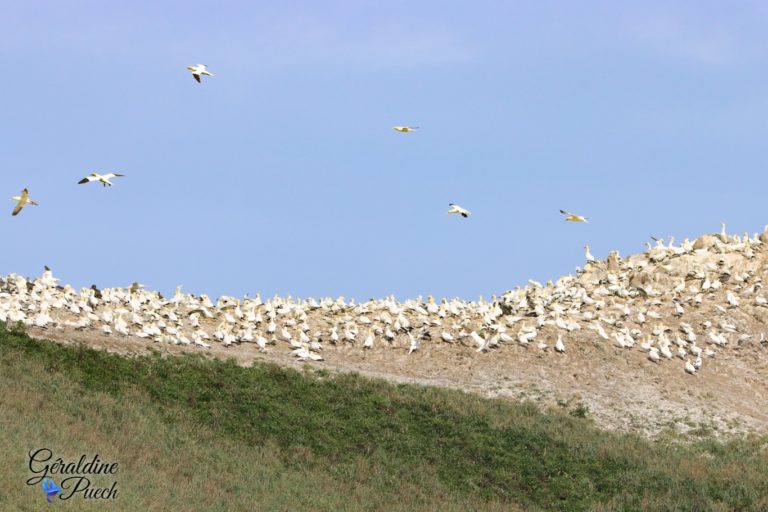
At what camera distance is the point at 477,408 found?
115ft

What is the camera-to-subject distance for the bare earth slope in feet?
125

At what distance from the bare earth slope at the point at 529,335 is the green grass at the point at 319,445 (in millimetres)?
2674

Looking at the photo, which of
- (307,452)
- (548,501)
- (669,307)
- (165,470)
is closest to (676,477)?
(548,501)

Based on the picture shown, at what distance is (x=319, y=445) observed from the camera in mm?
30375

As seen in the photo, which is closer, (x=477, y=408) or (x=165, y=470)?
(x=165, y=470)

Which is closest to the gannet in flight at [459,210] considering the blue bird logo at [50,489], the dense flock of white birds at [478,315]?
the dense flock of white birds at [478,315]

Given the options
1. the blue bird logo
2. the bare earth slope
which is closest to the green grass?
the blue bird logo

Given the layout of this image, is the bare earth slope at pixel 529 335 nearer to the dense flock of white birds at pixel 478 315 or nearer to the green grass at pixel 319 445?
the dense flock of white birds at pixel 478 315

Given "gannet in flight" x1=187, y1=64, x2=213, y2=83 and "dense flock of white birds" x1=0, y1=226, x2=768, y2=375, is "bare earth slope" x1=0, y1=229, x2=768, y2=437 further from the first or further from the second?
"gannet in flight" x1=187, y1=64, x2=213, y2=83

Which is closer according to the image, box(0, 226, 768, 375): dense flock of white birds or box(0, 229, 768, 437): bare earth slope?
box(0, 229, 768, 437): bare earth slope

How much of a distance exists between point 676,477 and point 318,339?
696 inches

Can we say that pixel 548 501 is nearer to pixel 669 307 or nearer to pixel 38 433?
pixel 38 433

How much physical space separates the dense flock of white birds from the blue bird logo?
17.4 meters

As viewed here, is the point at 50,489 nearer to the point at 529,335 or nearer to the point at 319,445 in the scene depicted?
the point at 319,445
